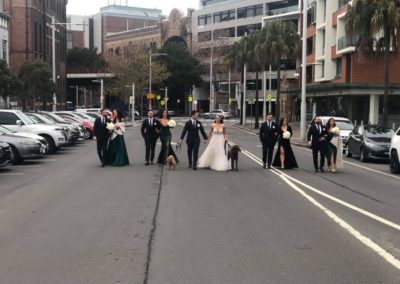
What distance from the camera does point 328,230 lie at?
8547mm

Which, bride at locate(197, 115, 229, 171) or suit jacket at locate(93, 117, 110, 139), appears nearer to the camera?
bride at locate(197, 115, 229, 171)

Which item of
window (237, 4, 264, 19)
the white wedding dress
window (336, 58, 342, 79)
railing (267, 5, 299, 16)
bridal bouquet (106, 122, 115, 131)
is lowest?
the white wedding dress

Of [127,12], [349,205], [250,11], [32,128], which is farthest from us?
[127,12]

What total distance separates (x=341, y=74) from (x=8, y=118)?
37135mm

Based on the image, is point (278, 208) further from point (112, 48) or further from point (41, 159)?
point (112, 48)

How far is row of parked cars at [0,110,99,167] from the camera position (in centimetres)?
1815

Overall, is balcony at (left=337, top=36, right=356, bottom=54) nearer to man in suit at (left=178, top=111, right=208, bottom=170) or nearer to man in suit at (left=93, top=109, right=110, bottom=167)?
man in suit at (left=178, top=111, right=208, bottom=170)

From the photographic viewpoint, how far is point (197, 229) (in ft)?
28.0

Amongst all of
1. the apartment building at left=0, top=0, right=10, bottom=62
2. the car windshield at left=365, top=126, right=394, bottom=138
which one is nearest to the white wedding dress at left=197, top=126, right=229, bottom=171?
the car windshield at left=365, top=126, right=394, bottom=138

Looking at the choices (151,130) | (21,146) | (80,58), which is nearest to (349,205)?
(151,130)

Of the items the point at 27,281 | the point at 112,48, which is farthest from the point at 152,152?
the point at 112,48

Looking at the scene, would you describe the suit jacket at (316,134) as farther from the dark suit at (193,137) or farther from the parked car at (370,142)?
the parked car at (370,142)

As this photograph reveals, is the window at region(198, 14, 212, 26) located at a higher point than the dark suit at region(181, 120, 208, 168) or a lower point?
higher

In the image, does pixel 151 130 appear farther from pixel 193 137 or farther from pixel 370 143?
pixel 370 143
